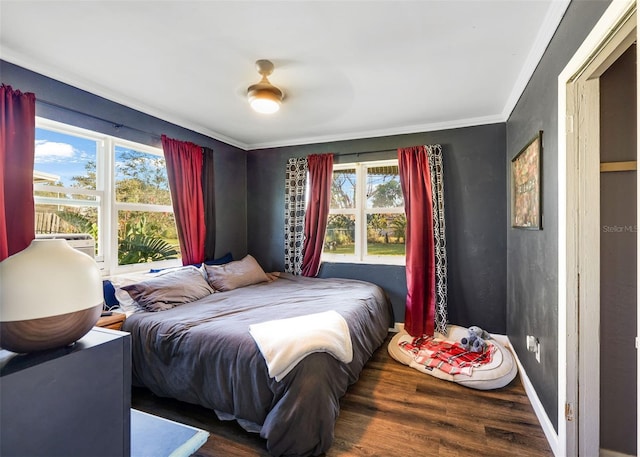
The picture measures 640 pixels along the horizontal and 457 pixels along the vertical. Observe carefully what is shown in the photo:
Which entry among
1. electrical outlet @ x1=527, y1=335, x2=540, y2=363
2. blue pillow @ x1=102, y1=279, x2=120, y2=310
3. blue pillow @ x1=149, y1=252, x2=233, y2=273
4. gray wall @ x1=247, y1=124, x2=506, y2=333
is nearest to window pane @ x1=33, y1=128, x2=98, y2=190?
blue pillow @ x1=102, y1=279, x2=120, y2=310

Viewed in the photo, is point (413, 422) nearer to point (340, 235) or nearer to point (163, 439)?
point (163, 439)

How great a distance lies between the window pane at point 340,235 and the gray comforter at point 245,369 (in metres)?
1.25

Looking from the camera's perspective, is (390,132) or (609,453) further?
(390,132)

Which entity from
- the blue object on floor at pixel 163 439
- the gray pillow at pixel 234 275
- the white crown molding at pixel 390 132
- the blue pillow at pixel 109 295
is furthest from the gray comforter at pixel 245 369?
the white crown molding at pixel 390 132

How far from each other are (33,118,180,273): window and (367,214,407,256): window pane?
2247mm

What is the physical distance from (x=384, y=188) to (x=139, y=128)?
8.70 ft

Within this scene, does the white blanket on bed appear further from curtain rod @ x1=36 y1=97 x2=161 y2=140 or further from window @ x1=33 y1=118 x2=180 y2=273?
curtain rod @ x1=36 y1=97 x2=161 y2=140

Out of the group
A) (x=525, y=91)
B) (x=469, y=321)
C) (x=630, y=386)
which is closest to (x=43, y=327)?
(x=630, y=386)

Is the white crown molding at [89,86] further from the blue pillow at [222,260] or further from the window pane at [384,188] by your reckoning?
the window pane at [384,188]

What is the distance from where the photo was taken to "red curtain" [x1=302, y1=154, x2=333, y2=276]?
383 cm

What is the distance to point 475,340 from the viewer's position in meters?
2.92

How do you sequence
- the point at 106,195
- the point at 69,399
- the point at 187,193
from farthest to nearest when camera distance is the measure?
the point at 187,193 → the point at 106,195 → the point at 69,399

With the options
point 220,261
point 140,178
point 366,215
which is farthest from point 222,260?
point 366,215

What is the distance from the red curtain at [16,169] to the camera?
1.99 m
